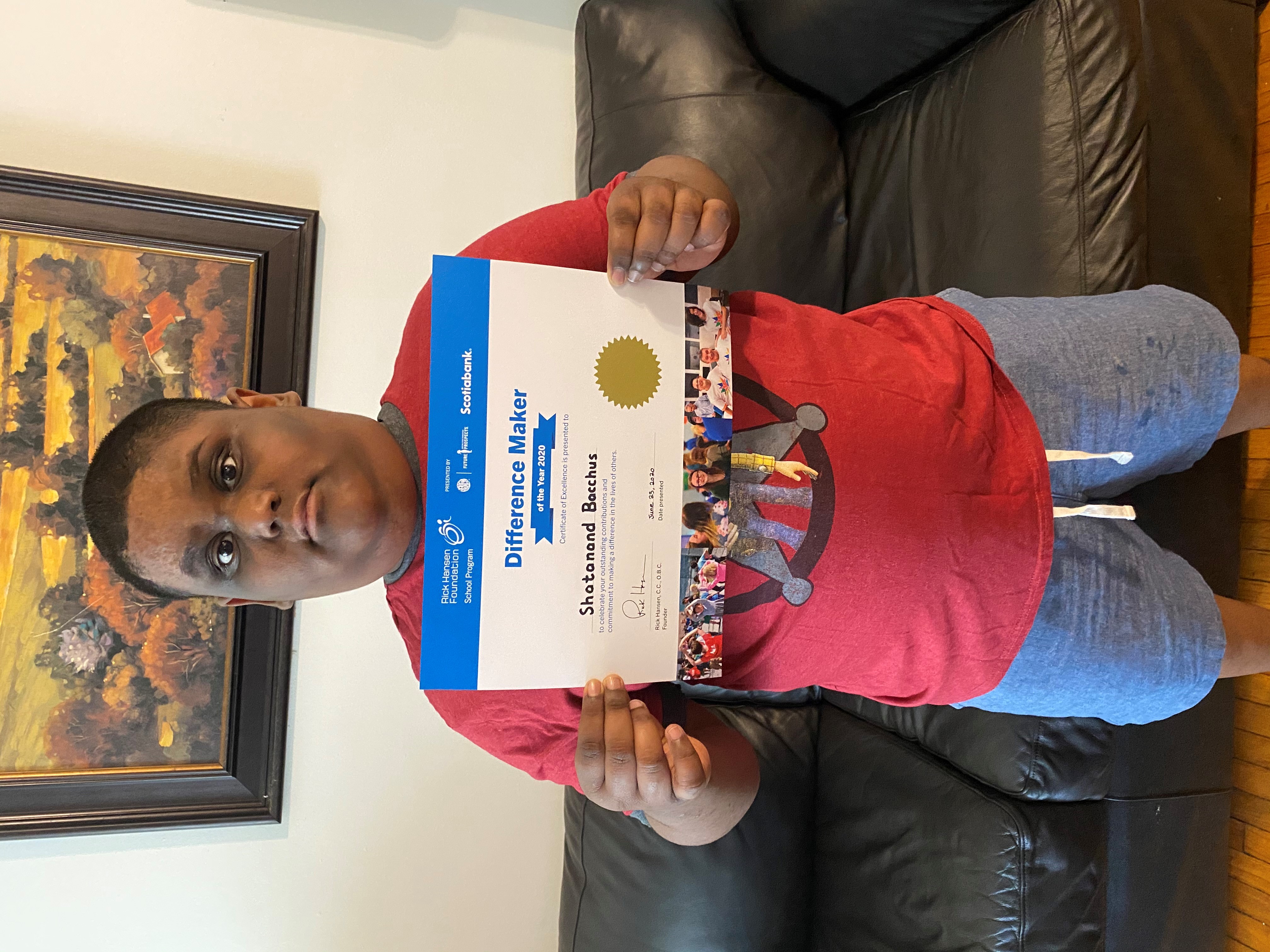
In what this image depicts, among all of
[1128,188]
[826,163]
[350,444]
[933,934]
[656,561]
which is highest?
[826,163]

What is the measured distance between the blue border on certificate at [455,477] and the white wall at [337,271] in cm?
80

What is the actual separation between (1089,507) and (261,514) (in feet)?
2.61

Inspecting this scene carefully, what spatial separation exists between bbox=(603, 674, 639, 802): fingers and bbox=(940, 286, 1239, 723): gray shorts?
420 millimetres

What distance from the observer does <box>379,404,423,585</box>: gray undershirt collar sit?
0.71 meters

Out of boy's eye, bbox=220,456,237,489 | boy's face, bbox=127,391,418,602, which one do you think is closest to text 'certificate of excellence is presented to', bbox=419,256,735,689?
boy's face, bbox=127,391,418,602

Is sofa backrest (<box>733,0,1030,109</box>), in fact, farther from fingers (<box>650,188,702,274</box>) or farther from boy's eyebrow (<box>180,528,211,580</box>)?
boy's eyebrow (<box>180,528,211,580</box>)

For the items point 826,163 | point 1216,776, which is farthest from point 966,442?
point 826,163

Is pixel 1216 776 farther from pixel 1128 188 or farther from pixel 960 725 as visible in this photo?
pixel 1128 188

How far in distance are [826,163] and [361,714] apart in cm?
131

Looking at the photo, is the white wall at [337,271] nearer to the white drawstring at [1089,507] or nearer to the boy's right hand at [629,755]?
the boy's right hand at [629,755]

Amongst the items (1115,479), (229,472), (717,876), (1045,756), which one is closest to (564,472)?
(229,472)

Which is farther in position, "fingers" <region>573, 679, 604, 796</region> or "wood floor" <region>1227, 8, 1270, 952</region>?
"wood floor" <region>1227, 8, 1270, 952</region>

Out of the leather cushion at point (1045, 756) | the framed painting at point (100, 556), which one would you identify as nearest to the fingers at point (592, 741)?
the leather cushion at point (1045, 756)

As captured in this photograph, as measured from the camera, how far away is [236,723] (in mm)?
1194
